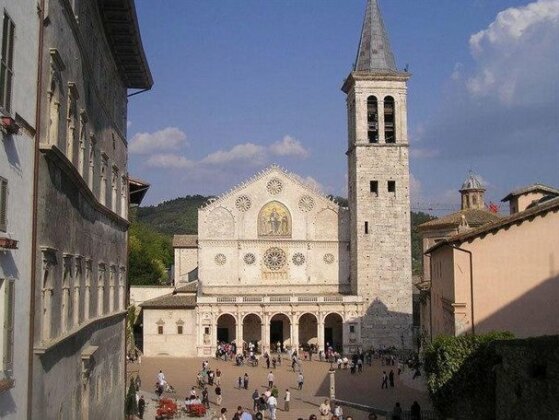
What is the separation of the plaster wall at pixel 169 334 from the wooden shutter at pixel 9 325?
43.2 metres

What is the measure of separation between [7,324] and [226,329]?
46246mm

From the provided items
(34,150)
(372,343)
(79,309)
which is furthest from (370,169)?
(34,150)

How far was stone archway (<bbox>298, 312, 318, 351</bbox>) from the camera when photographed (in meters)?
53.2

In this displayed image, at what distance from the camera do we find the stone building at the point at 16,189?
24.1ft

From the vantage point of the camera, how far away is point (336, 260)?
175 feet

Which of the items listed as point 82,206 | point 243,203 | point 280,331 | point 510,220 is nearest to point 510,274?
point 510,220

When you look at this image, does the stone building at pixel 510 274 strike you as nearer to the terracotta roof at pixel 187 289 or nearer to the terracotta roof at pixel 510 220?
the terracotta roof at pixel 510 220

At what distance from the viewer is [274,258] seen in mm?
52812

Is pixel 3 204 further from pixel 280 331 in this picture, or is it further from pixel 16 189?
pixel 280 331

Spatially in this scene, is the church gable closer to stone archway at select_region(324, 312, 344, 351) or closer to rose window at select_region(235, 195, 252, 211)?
rose window at select_region(235, 195, 252, 211)

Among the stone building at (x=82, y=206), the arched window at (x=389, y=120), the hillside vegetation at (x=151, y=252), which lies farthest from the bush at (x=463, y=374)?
the hillside vegetation at (x=151, y=252)

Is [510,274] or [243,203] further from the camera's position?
[243,203]

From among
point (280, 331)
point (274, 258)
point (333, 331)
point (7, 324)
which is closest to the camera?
point (7, 324)

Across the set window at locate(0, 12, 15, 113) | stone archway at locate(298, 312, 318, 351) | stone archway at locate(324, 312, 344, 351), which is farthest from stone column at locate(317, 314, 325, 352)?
window at locate(0, 12, 15, 113)
